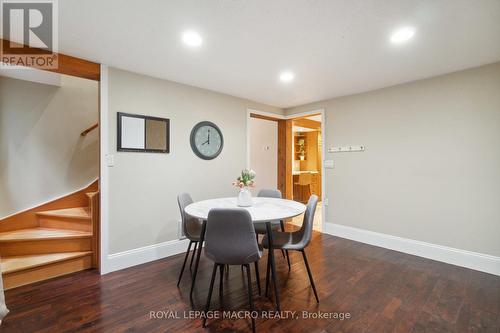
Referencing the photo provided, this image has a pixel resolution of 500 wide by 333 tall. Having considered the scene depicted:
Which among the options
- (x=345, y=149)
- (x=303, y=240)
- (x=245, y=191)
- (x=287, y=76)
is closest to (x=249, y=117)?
(x=287, y=76)

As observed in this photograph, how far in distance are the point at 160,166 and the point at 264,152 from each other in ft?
9.44

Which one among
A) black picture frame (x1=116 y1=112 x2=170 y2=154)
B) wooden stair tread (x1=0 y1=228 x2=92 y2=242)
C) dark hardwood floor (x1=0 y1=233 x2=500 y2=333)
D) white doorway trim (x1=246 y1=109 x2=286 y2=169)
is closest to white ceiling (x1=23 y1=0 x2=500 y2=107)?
black picture frame (x1=116 y1=112 x2=170 y2=154)

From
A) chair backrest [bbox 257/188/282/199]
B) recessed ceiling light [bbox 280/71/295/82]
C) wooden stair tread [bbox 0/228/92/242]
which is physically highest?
recessed ceiling light [bbox 280/71/295/82]

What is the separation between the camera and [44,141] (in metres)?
3.07

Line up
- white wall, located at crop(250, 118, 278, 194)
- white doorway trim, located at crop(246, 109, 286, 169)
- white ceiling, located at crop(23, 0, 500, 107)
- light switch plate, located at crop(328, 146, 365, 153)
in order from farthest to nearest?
white wall, located at crop(250, 118, 278, 194)
white doorway trim, located at crop(246, 109, 286, 169)
light switch plate, located at crop(328, 146, 365, 153)
white ceiling, located at crop(23, 0, 500, 107)

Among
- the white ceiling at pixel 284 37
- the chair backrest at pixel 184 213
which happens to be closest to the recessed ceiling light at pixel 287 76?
the white ceiling at pixel 284 37

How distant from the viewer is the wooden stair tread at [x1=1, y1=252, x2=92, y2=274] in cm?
218

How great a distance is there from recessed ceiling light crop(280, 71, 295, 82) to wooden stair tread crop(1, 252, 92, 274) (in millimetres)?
3146

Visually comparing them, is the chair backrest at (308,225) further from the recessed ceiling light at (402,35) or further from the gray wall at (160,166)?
the gray wall at (160,166)

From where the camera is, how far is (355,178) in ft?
11.8

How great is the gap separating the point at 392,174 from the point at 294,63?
6.92 feet

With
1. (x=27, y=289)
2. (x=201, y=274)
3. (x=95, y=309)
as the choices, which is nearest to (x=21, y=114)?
(x=27, y=289)

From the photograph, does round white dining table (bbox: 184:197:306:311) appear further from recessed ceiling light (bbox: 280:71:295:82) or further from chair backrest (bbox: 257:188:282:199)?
recessed ceiling light (bbox: 280:71:295:82)

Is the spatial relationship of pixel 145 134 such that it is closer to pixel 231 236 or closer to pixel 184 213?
pixel 184 213
